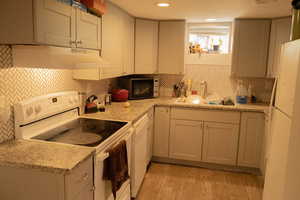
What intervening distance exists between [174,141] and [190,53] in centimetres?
145

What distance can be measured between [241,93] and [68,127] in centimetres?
257

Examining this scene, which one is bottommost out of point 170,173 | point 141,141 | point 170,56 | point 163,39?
point 170,173

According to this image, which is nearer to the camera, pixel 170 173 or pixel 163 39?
pixel 170 173

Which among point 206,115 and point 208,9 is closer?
point 208,9

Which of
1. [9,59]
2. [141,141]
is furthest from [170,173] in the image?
[9,59]

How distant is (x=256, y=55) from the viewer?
3.25 m

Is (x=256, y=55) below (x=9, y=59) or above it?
above

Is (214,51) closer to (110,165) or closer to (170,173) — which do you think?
(170,173)

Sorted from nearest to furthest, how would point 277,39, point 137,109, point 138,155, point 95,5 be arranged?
point 95,5 → point 138,155 → point 137,109 → point 277,39

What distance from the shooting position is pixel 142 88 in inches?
139

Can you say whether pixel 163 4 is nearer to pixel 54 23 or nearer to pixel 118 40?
pixel 118 40

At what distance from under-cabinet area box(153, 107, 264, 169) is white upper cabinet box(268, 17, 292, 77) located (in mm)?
691

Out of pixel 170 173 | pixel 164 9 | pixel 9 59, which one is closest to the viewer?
pixel 9 59

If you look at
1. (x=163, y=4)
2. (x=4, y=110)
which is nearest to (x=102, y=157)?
(x=4, y=110)
